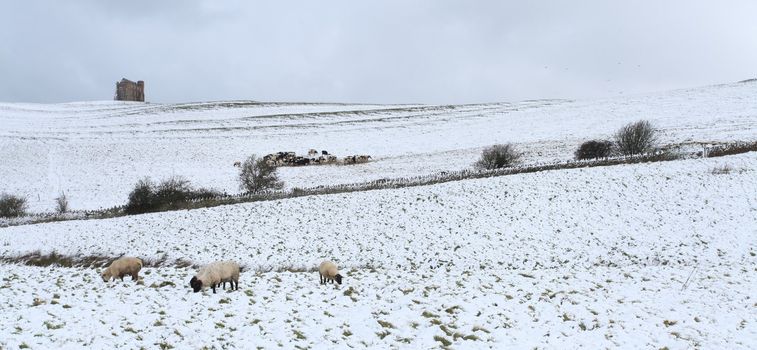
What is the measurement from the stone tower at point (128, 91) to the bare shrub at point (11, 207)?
4487 inches

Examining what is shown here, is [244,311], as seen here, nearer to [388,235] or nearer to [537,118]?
[388,235]

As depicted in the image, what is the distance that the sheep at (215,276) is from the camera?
47.6 feet

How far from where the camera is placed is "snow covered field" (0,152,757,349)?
37.5 ft

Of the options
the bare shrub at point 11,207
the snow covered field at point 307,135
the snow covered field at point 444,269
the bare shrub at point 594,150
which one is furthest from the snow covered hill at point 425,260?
the bare shrub at point 594,150

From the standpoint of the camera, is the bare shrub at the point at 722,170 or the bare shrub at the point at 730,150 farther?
the bare shrub at the point at 730,150

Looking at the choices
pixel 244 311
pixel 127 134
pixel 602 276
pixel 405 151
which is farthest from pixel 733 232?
pixel 127 134

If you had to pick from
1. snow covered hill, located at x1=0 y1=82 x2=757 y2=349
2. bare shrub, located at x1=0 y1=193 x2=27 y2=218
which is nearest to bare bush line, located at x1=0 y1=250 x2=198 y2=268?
snow covered hill, located at x1=0 y1=82 x2=757 y2=349

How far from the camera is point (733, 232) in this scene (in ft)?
67.3

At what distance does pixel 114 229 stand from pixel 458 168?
30381 mm

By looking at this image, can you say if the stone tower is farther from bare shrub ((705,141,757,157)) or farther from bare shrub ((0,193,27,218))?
bare shrub ((705,141,757,157))

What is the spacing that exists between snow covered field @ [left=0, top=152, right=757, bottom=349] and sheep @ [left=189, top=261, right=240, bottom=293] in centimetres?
50

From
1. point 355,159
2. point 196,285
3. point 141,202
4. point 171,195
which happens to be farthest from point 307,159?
point 196,285

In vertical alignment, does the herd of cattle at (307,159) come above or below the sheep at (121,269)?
above

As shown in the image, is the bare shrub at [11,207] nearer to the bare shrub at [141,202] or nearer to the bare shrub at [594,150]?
the bare shrub at [141,202]
